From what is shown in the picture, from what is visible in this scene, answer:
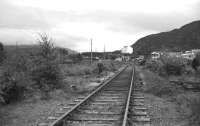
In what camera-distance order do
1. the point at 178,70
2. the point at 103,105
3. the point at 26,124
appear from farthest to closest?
the point at 178,70
the point at 103,105
the point at 26,124

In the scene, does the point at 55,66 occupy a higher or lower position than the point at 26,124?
higher

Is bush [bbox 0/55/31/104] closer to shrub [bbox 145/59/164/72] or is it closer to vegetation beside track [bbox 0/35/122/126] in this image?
vegetation beside track [bbox 0/35/122/126]

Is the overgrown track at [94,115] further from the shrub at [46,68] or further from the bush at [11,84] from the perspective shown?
the shrub at [46,68]

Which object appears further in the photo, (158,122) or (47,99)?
(47,99)

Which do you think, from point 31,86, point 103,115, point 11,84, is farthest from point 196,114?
point 31,86

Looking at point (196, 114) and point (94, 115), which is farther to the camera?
point (94, 115)

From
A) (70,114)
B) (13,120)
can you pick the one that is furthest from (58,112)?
(13,120)

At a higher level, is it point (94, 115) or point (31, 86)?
point (31, 86)

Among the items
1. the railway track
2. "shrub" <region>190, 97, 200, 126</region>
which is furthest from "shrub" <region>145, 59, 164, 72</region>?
"shrub" <region>190, 97, 200, 126</region>

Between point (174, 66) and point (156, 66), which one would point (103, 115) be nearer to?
point (174, 66)

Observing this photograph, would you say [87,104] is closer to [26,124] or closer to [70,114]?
[70,114]

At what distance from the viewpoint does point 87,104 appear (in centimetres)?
1241

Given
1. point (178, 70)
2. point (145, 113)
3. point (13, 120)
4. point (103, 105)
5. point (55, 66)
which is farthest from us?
point (178, 70)

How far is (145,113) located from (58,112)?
3020 mm
